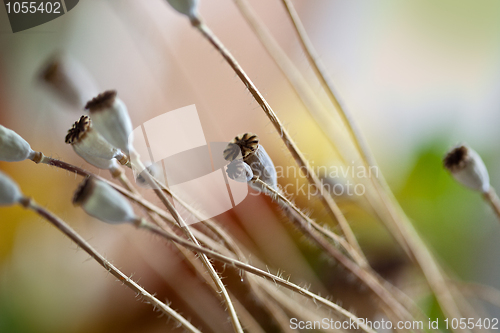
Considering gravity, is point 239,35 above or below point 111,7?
below

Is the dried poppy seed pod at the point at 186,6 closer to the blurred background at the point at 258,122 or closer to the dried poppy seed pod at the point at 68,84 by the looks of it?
the dried poppy seed pod at the point at 68,84

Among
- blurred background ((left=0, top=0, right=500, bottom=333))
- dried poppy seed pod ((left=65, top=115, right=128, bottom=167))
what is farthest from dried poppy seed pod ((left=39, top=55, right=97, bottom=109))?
blurred background ((left=0, top=0, right=500, bottom=333))

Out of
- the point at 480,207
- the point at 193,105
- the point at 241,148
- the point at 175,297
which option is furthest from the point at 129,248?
the point at 480,207

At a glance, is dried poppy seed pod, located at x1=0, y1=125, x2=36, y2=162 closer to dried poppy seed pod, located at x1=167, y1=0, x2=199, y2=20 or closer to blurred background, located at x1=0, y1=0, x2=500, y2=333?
dried poppy seed pod, located at x1=167, y1=0, x2=199, y2=20

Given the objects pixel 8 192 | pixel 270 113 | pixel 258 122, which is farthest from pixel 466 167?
pixel 258 122

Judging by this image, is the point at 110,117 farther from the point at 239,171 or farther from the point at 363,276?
the point at 363,276

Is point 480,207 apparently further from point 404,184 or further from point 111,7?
point 111,7
